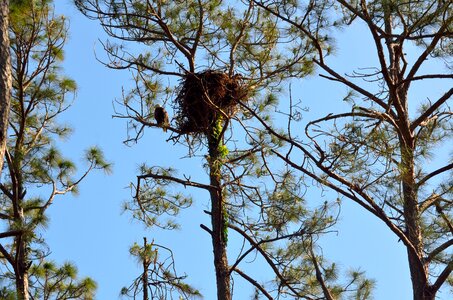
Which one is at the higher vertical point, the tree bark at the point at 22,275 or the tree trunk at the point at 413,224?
the tree bark at the point at 22,275

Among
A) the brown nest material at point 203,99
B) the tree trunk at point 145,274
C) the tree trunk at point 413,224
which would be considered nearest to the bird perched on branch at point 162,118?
the brown nest material at point 203,99

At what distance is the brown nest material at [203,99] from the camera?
18.1 ft

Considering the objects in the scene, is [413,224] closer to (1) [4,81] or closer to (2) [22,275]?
(1) [4,81]

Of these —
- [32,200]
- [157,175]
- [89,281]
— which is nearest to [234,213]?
[157,175]

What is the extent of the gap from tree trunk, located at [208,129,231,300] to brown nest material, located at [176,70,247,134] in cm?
19

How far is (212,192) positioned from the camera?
5.53m

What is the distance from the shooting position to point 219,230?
5.28 meters

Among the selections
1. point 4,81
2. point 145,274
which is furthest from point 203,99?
point 4,81

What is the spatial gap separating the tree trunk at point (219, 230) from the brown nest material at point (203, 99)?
7.4 inches

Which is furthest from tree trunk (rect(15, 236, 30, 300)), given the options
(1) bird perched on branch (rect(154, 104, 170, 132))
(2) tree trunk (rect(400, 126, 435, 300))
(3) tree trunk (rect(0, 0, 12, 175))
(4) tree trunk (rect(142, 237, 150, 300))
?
(2) tree trunk (rect(400, 126, 435, 300))

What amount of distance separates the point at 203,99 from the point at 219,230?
91 cm

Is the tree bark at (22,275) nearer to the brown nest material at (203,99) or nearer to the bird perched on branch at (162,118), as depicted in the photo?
the bird perched on branch at (162,118)

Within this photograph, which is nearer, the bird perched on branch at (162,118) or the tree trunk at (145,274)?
the tree trunk at (145,274)

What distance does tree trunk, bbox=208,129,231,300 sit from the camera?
16.9 ft
